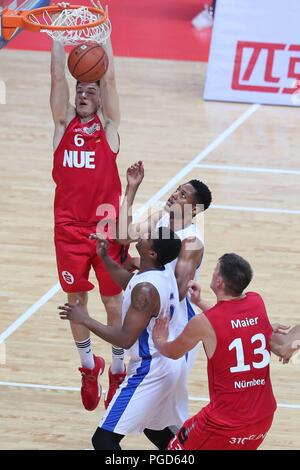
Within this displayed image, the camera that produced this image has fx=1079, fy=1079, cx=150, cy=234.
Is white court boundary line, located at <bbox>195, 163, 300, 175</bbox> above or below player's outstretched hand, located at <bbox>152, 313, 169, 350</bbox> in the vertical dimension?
below

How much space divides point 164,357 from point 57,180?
5.77 ft

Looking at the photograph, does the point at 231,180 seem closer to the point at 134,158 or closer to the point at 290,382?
the point at 134,158

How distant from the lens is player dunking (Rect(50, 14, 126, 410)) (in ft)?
24.5

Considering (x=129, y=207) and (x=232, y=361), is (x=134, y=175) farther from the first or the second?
(x=232, y=361)

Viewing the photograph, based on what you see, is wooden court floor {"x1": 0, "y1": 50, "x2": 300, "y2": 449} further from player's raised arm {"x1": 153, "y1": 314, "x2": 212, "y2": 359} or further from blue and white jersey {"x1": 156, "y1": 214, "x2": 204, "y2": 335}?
player's raised arm {"x1": 153, "y1": 314, "x2": 212, "y2": 359}

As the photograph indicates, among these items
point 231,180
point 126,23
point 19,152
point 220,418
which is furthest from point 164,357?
point 126,23

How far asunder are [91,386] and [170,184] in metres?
5.00

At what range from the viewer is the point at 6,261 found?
34.0 feet

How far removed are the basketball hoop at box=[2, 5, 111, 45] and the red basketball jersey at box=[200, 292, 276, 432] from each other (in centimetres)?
243

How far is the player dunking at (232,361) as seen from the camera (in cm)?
585

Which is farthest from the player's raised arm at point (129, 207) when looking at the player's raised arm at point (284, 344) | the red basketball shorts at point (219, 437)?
the red basketball shorts at point (219, 437)

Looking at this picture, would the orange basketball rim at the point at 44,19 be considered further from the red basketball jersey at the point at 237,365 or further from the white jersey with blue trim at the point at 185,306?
the red basketball jersey at the point at 237,365

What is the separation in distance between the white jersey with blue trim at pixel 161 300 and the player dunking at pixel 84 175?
1.06m

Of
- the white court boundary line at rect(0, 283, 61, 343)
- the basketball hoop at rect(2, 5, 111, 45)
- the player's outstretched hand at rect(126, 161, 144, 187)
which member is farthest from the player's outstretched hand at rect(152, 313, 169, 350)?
the white court boundary line at rect(0, 283, 61, 343)
